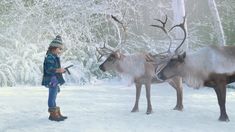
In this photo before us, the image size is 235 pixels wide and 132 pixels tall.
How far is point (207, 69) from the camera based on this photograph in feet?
27.8

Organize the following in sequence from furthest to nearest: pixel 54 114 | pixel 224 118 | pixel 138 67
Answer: pixel 138 67
pixel 224 118
pixel 54 114

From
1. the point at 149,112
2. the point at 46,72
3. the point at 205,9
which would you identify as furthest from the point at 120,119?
the point at 205,9

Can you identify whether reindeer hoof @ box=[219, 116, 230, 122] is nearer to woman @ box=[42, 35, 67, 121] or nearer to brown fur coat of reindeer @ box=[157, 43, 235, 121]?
brown fur coat of reindeer @ box=[157, 43, 235, 121]

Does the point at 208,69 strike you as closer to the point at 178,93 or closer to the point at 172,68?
the point at 172,68

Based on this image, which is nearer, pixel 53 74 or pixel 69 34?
pixel 53 74

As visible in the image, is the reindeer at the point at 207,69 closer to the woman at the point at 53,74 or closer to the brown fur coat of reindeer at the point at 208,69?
the brown fur coat of reindeer at the point at 208,69

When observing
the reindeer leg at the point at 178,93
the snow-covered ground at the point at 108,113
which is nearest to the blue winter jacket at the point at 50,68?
the snow-covered ground at the point at 108,113

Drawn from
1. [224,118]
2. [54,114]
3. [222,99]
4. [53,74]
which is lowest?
[224,118]

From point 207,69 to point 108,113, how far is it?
1.99m

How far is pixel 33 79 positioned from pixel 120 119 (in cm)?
802

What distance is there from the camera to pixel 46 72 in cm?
802

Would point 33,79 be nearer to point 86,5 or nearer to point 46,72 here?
point 86,5

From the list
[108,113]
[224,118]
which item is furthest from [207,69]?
[108,113]

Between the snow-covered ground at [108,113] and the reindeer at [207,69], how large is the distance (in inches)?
23.5
